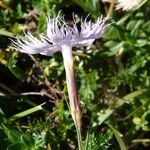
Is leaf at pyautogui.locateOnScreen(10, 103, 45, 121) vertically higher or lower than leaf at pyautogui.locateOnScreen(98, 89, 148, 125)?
higher

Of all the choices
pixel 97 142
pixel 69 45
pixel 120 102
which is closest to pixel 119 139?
pixel 97 142

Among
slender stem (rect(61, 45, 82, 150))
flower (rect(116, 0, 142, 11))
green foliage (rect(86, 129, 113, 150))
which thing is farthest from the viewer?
flower (rect(116, 0, 142, 11))

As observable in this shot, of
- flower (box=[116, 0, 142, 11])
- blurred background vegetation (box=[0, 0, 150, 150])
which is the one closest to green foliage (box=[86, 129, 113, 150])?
blurred background vegetation (box=[0, 0, 150, 150])

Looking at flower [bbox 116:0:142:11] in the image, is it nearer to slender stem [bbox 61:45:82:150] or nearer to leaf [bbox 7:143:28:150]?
slender stem [bbox 61:45:82:150]

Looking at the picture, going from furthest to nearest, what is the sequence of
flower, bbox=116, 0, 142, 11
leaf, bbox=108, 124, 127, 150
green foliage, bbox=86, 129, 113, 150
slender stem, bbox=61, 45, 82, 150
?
flower, bbox=116, 0, 142, 11 < leaf, bbox=108, 124, 127, 150 < green foliage, bbox=86, 129, 113, 150 < slender stem, bbox=61, 45, 82, 150

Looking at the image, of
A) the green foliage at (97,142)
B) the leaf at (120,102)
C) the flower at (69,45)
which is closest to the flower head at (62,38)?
the flower at (69,45)
